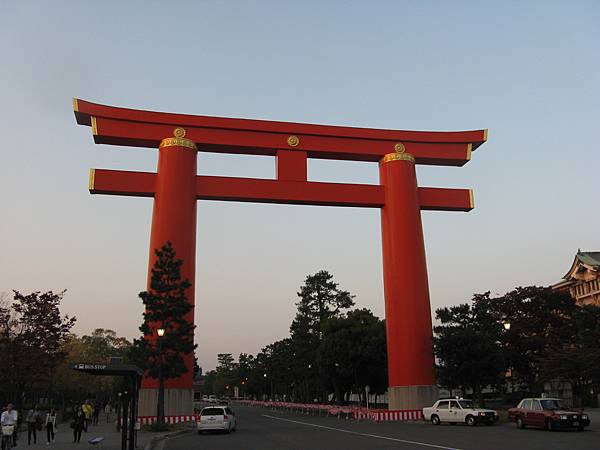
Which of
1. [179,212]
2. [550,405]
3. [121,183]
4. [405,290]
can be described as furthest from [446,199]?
[121,183]

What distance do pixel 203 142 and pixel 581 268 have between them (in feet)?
185

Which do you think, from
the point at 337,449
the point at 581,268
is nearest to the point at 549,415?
the point at 337,449

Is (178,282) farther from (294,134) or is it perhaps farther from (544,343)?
(544,343)

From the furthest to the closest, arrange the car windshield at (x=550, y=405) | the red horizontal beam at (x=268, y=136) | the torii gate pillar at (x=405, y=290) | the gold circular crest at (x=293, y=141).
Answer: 1. the gold circular crest at (x=293, y=141)
2. the torii gate pillar at (x=405, y=290)
3. the red horizontal beam at (x=268, y=136)
4. the car windshield at (x=550, y=405)

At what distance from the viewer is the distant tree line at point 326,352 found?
5344 cm

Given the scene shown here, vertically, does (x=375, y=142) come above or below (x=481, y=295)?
above

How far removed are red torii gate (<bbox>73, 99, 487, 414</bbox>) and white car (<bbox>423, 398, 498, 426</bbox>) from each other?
3.88 m

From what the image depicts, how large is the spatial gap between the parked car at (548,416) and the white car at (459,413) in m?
2.03

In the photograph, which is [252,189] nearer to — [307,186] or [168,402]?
[307,186]

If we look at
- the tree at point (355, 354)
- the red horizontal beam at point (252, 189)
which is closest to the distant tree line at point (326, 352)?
the tree at point (355, 354)

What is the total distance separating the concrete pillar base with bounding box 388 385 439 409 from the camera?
35.4 m

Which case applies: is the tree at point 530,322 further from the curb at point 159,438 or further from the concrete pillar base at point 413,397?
the curb at point 159,438

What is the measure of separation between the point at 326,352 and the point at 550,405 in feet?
103

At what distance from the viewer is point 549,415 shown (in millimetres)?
24375
